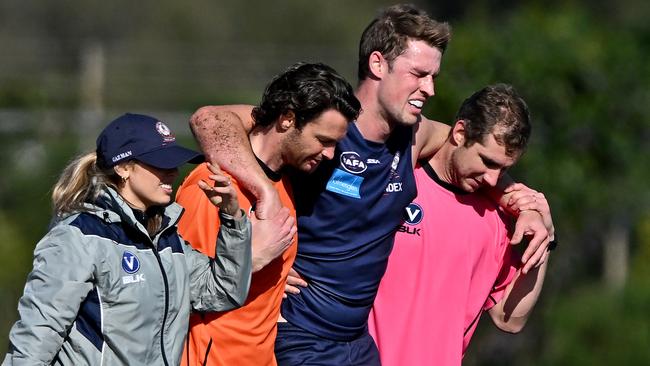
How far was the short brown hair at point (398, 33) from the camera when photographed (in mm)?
5582

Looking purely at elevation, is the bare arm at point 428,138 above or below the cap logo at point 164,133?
below

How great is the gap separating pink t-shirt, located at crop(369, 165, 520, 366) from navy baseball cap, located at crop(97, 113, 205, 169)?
1.27m

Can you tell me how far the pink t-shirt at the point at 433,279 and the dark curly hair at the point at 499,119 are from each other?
35cm

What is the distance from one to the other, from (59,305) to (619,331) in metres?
15.3

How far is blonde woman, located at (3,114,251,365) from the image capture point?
15.1 ft

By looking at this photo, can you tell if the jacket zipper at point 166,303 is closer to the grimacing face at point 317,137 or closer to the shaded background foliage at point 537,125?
the grimacing face at point 317,137

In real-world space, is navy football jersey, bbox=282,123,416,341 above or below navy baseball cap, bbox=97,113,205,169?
below

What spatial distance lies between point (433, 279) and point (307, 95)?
1134 mm

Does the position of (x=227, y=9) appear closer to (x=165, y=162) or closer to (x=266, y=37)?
(x=266, y=37)

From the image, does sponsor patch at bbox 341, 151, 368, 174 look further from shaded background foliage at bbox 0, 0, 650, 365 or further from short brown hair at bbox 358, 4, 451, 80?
shaded background foliage at bbox 0, 0, 650, 365

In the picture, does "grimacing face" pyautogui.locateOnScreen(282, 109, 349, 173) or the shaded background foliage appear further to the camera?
the shaded background foliage

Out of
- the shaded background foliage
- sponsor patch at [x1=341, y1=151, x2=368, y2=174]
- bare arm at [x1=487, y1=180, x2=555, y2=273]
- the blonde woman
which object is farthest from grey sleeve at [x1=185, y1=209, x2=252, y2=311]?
the shaded background foliage

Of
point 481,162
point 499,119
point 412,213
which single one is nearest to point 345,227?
point 412,213

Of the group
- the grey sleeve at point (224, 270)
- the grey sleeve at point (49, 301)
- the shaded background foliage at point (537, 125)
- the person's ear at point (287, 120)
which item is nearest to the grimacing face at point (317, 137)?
the person's ear at point (287, 120)
